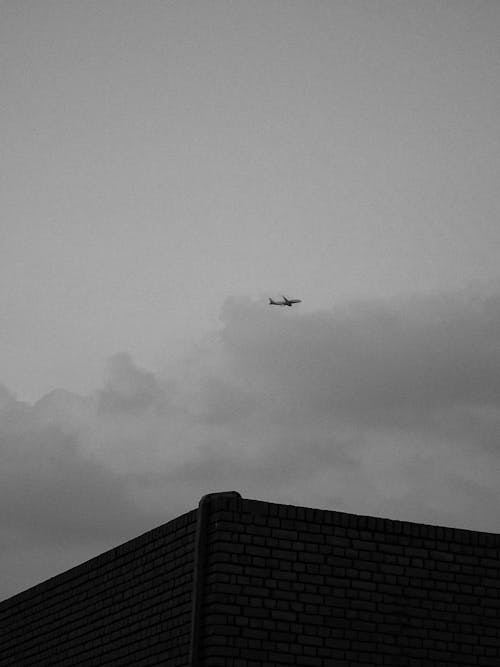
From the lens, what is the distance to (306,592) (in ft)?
41.5

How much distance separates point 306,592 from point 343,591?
Result: 50 cm

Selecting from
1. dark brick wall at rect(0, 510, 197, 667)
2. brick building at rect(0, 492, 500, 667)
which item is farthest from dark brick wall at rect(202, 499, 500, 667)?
dark brick wall at rect(0, 510, 197, 667)

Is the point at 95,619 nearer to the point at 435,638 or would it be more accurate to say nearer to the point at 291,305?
the point at 435,638

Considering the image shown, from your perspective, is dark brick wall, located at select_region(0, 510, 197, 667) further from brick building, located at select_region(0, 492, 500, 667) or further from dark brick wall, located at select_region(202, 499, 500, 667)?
dark brick wall, located at select_region(202, 499, 500, 667)

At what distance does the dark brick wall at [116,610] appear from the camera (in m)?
13.1

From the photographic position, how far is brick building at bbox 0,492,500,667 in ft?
40.3

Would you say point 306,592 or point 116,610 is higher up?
point 116,610

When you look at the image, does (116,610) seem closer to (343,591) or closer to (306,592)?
(306,592)

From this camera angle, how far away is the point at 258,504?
12.8 metres

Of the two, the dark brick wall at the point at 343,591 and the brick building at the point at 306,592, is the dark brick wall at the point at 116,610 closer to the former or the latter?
the brick building at the point at 306,592

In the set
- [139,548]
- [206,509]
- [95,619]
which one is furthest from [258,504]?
[95,619]

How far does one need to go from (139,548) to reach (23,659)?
4.28 m

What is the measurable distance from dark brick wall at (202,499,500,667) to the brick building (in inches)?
0.5

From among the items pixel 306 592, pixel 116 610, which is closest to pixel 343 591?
pixel 306 592
